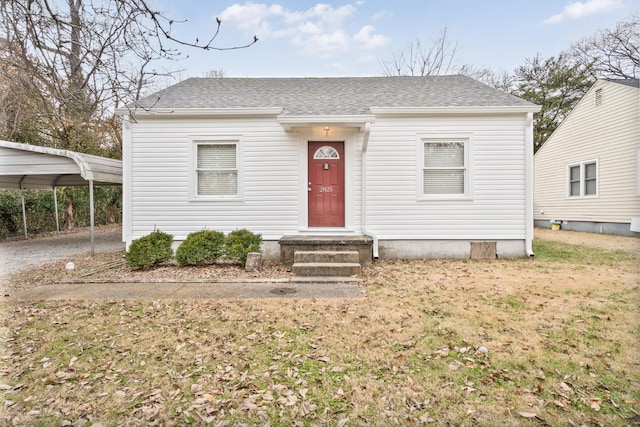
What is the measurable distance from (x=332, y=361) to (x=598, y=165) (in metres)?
13.2

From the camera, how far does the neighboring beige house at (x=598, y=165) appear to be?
9883mm

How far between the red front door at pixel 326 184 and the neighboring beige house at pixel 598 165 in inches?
354

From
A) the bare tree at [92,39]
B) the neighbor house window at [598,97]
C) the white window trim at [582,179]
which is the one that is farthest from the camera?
the white window trim at [582,179]

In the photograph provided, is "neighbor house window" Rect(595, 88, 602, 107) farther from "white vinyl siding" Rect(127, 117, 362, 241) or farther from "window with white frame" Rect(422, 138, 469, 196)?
"white vinyl siding" Rect(127, 117, 362, 241)

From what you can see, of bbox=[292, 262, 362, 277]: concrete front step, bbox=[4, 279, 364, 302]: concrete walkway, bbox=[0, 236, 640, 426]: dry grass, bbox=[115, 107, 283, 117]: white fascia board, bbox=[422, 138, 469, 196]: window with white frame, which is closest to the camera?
bbox=[0, 236, 640, 426]: dry grass

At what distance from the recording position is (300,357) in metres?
2.74

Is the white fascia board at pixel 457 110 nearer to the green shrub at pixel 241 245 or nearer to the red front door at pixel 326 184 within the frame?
the red front door at pixel 326 184

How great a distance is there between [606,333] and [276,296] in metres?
3.70

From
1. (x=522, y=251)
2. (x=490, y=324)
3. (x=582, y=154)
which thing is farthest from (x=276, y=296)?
(x=582, y=154)

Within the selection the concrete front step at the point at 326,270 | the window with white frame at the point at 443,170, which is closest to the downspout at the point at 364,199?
the window with white frame at the point at 443,170

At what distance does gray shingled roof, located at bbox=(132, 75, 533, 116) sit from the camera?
279 inches

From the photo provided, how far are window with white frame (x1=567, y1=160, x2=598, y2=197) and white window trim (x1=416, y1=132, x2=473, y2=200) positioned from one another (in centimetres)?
766

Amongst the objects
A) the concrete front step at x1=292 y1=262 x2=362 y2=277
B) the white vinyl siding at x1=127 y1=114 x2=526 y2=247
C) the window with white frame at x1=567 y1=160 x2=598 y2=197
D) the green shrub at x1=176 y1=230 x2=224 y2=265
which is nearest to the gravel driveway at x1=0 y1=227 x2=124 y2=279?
the white vinyl siding at x1=127 y1=114 x2=526 y2=247

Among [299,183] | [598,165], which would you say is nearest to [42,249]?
[299,183]
